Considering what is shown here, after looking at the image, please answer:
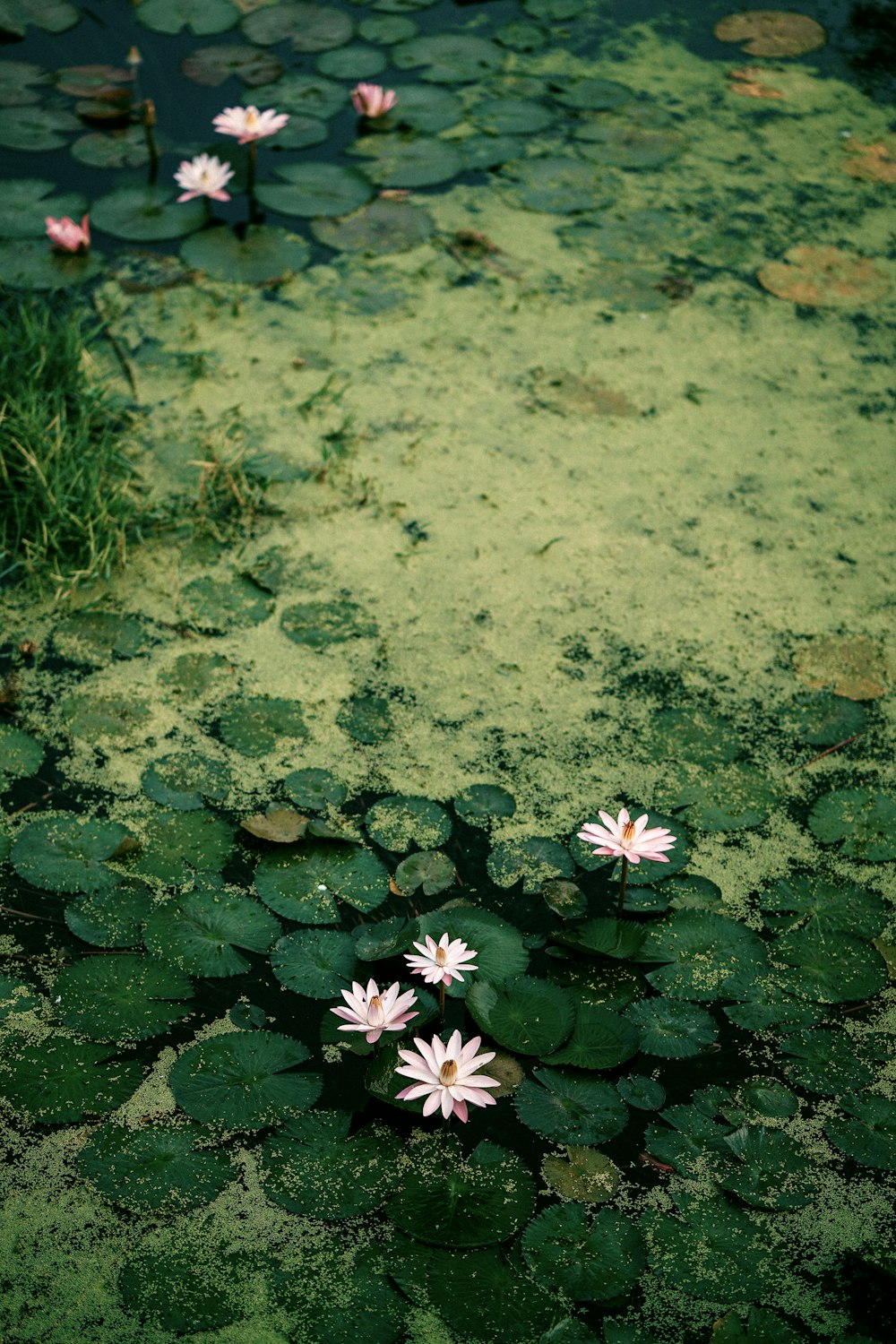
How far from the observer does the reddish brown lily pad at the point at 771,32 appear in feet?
13.0

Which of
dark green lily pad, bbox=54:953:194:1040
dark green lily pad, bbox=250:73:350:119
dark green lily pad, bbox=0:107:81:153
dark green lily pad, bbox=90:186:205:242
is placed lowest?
dark green lily pad, bbox=54:953:194:1040

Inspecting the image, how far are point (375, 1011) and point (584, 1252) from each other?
0.36 m

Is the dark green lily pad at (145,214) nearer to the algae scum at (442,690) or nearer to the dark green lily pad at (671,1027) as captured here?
the algae scum at (442,690)

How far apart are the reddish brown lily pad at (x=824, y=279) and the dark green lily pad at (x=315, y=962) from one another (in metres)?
2.07

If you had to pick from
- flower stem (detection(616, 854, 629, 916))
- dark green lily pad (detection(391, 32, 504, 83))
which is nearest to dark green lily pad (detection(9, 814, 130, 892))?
flower stem (detection(616, 854, 629, 916))

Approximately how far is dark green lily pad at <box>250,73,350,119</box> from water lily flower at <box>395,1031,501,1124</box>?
2.90 m

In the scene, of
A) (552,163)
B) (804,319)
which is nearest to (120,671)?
(804,319)

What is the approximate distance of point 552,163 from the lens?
11.3 ft

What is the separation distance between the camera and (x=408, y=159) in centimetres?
339

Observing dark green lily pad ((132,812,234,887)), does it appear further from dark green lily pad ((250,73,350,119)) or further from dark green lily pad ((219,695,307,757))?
dark green lily pad ((250,73,350,119))

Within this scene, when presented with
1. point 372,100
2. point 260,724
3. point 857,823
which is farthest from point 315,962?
point 372,100

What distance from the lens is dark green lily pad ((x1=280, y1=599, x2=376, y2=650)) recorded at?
220cm

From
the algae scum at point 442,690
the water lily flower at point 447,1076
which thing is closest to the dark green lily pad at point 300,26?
A: the algae scum at point 442,690

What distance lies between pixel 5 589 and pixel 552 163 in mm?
2023
